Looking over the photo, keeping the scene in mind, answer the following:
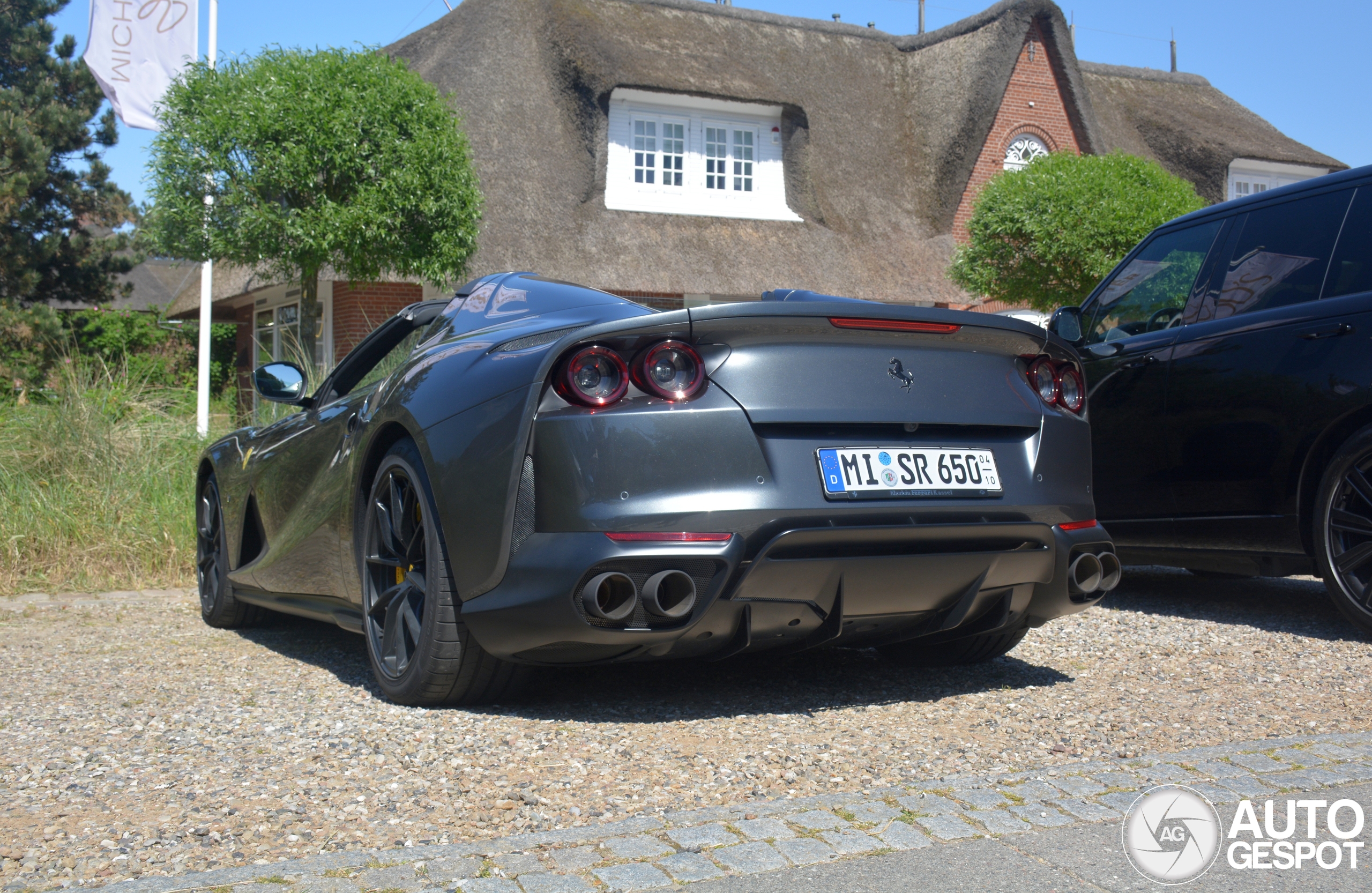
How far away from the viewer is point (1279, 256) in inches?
200

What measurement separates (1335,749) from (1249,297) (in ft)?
8.48

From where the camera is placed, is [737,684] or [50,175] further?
[50,175]

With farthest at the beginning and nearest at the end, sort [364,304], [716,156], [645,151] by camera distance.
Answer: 1. [716,156]
2. [645,151]
3. [364,304]

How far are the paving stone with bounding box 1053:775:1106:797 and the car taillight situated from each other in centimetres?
116

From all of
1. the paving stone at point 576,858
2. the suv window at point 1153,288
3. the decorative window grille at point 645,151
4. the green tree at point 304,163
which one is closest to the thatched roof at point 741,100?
the decorative window grille at point 645,151

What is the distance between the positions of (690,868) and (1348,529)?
135 inches

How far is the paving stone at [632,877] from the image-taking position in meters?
2.17

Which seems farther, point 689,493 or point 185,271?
point 185,271

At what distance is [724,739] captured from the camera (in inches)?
125

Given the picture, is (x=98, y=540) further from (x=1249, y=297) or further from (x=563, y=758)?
(x=1249, y=297)

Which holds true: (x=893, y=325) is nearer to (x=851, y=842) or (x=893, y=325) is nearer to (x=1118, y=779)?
(x=1118, y=779)

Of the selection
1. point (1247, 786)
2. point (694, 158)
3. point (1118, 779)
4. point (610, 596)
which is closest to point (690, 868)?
point (610, 596)

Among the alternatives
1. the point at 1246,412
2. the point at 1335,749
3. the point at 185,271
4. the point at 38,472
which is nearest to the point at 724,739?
the point at 1335,749

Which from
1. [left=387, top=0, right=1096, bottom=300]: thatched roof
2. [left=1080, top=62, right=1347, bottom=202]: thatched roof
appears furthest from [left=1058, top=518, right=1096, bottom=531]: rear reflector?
[left=1080, top=62, right=1347, bottom=202]: thatched roof
